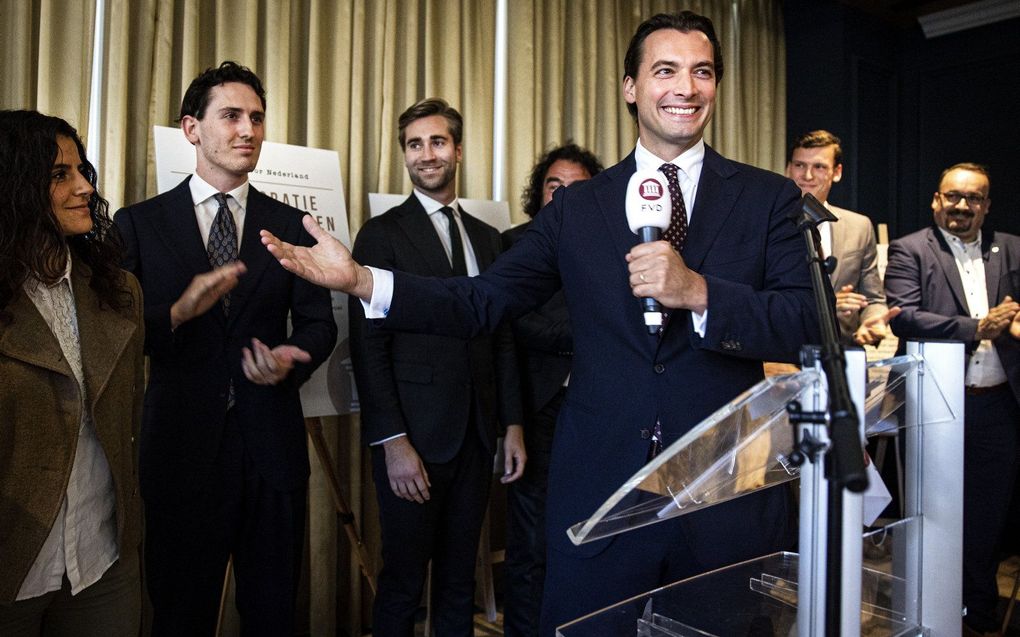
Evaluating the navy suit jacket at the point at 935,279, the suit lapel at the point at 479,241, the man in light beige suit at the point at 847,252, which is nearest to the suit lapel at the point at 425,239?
the suit lapel at the point at 479,241

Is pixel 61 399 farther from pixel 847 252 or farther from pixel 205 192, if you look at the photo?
pixel 847 252

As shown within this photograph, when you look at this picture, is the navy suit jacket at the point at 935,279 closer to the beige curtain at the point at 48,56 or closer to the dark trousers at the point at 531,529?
the dark trousers at the point at 531,529

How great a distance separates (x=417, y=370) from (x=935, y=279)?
2655 millimetres

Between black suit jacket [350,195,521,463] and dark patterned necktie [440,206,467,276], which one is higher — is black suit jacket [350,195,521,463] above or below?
below

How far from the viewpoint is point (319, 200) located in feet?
10.5

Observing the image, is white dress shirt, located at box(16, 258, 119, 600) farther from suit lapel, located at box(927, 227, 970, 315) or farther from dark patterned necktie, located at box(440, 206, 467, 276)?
suit lapel, located at box(927, 227, 970, 315)

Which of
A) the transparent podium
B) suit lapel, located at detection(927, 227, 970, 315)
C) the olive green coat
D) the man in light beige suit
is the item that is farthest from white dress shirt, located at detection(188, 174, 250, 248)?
suit lapel, located at detection(927, 227, 970, 315)

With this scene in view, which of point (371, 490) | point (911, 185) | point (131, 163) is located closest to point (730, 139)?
point (911, 185)

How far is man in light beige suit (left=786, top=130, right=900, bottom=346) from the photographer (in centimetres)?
364

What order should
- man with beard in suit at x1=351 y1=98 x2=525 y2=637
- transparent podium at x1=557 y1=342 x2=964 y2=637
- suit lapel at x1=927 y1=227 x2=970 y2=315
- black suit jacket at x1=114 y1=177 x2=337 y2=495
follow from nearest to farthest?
1. transparent podium at x1=557 y1=342 x2=964 y2=637
2. black suit jacket at x1=114 y1=177 x2=337 y2=495
3. man with beard in suit at x1=351 y1=98 x2=525 y2=637
4. suit lapel at x1=927 y1=227 x2=970 y2=315

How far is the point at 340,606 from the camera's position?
372 cm

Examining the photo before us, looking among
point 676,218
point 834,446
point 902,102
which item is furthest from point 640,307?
point 902,102

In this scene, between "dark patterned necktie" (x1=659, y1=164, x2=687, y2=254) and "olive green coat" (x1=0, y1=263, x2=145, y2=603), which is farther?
"dark patterned necktie" (x1=659, y1=164, x2=687, y2=254)

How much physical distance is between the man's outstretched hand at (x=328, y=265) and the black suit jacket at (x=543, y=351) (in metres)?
1.33
